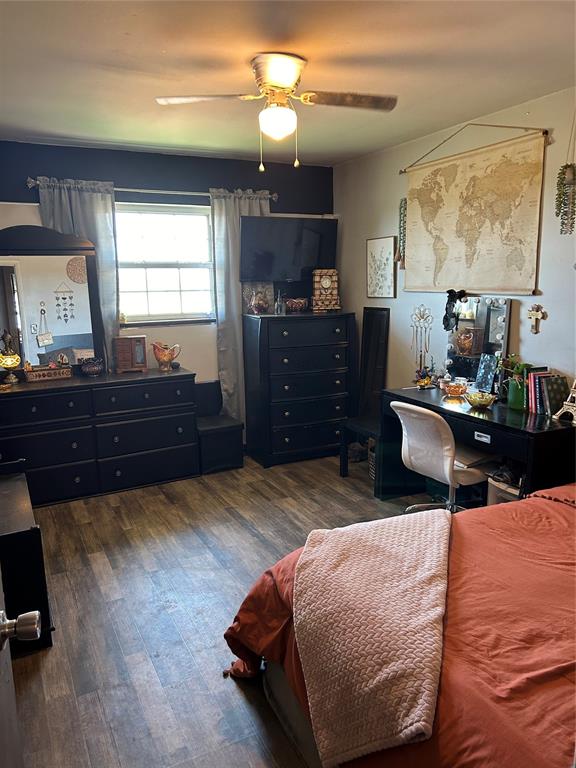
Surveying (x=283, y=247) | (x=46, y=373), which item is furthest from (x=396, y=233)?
(x=46, y=373)

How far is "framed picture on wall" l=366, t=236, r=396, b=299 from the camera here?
4336 millimetres

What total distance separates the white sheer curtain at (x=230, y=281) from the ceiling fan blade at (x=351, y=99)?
7.59 ft

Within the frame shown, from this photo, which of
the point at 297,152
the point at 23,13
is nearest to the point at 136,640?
the point at 23,13

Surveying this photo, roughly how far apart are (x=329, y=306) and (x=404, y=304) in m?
0.83

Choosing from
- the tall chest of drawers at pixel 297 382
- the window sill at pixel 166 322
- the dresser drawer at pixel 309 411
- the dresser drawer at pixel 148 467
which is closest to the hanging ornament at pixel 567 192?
the tall chest of drawers at pixel 297 382

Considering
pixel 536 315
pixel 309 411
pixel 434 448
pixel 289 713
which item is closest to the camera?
pixel 289 713

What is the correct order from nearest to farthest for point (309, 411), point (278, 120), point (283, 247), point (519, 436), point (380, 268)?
point (278, 120) → point (519, 436) → point (380, 268) → point (309, 411) → point (283, 247)

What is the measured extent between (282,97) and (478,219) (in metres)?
1.67

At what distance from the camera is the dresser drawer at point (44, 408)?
3596mm

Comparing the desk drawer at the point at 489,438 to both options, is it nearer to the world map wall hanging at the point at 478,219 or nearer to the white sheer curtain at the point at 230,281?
the world map wall hanging at the point at 478,219

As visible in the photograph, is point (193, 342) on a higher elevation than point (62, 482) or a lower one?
higher

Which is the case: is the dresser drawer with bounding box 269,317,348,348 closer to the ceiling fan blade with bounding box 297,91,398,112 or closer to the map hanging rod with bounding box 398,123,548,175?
the map hanging rod with bounding box 398,123,548,175

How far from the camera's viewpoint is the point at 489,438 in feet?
9.34

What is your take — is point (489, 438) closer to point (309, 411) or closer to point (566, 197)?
point (566, 197)
